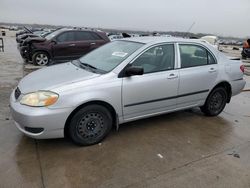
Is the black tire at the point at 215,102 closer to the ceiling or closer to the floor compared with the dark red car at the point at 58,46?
closer to the floor

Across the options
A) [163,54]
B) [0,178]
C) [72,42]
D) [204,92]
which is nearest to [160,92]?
[163,54]

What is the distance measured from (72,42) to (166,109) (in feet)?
23.8

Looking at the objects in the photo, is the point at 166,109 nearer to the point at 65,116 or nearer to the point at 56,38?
the point at 65,116

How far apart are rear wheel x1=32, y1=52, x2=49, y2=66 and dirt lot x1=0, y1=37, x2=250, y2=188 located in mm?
6360

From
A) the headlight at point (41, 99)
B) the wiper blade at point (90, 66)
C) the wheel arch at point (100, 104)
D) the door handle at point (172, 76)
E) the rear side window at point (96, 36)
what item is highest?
→ the rear side window at point (96, 36)

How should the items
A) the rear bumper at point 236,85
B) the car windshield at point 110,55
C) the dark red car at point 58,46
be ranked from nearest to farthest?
the car windshield at point 110,55 < the rear bumper at point 236,85 < the dark red car at point 58,46

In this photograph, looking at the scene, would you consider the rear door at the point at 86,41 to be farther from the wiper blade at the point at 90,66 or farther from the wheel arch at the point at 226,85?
the wheel arch at the point at 226,85

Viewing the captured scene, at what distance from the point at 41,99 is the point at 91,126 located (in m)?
0.81

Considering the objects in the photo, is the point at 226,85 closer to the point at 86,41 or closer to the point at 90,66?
the point at 90,66

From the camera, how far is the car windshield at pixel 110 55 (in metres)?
3.95

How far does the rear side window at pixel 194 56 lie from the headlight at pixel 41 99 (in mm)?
2311

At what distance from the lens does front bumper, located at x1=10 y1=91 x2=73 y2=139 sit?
321 centimetres

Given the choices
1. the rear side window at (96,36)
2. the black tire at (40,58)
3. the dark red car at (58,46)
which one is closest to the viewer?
the dark red car at (58,46)

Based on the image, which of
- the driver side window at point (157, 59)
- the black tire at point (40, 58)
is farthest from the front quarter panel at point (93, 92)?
the black tire at point (40, 58)
